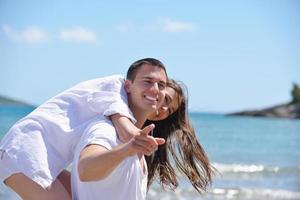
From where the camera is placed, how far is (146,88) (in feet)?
9.64

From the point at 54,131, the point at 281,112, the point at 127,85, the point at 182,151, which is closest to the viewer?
the point at 54,131

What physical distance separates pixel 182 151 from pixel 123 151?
4.07 ft

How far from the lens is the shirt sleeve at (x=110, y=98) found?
2859 millimetres

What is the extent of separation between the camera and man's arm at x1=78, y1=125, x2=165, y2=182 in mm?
2451

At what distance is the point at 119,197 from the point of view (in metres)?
2.84

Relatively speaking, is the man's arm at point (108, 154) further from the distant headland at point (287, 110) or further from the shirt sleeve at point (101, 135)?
the distant headland at point (287, 110)

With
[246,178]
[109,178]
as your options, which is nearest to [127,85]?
[109,178]

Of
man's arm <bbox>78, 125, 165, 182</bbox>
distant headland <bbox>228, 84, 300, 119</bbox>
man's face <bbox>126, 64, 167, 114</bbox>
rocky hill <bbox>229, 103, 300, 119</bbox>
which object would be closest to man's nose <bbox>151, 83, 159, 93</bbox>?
man's face <bbox>126, 64, 167, 114</bbox>

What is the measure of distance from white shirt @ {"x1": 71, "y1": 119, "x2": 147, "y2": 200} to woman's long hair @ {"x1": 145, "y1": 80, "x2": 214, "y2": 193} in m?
0.74

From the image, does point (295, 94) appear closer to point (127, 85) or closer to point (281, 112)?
point (281, 112)

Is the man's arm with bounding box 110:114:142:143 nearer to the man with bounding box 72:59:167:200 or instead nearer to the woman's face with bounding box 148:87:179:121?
the man with bounding box 72:59:167:200

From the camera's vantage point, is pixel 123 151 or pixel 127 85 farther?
pixel 127 85

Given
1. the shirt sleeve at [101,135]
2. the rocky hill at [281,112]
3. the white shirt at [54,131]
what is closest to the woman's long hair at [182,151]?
the white shirt at [54,131]

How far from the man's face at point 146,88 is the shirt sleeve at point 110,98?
0.06m
